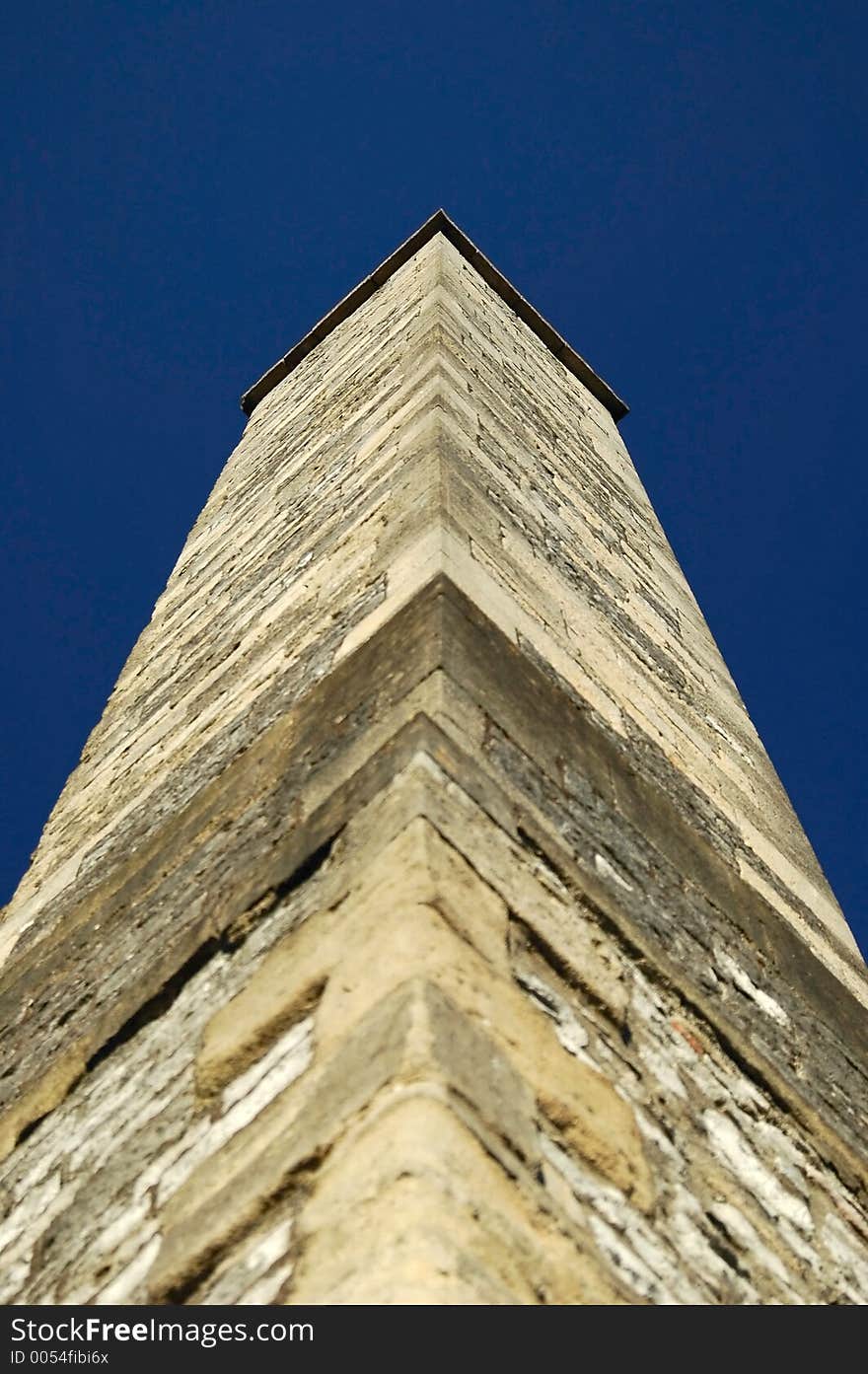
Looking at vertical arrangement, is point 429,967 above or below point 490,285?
below

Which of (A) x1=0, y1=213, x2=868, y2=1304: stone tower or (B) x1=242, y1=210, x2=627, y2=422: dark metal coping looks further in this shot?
(B) x1=242, y1=210, x2=627, y2=422: dark metal coping

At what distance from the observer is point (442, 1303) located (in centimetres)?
160

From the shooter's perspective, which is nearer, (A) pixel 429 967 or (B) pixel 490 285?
(A) pixel 429 967

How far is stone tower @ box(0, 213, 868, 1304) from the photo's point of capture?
1932 millimetres

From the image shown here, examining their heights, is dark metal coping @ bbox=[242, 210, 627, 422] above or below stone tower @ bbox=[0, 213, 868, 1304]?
above

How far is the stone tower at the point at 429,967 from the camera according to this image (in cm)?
193

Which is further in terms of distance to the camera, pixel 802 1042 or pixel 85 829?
pixel 85 829

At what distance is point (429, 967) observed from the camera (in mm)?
2078

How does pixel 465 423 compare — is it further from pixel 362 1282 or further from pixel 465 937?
pixel 362 1282

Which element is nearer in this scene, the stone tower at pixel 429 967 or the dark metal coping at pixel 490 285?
the stone tower at pixel 429 967

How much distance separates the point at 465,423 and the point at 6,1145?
8.56 feet

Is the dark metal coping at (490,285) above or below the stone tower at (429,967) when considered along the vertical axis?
above
